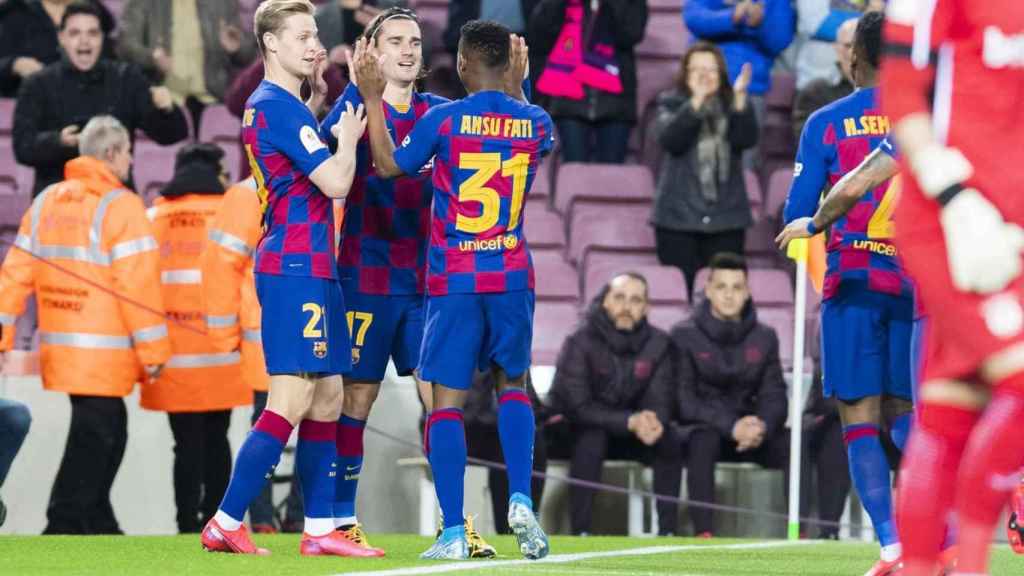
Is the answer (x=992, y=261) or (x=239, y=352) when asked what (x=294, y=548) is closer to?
(x=239, y=352)

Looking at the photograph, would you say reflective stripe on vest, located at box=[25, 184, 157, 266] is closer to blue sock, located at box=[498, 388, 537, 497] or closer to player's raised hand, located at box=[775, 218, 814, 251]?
blue sock, located at box=[498, 388, 537, 497]

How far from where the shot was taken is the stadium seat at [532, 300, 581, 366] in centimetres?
1126

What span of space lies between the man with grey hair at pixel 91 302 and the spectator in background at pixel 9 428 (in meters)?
1.01

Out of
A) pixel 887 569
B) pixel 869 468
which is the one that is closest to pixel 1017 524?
pixel 869 468

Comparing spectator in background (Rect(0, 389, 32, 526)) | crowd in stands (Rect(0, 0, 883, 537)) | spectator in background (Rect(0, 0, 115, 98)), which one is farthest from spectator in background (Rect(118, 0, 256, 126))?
spectator in background (Rect(0, 389, 32, 526))

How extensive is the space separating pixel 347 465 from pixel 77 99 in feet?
13.8

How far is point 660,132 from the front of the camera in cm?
1154

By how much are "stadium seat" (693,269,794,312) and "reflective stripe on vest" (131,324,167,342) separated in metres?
3.99

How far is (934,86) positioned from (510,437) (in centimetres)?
281

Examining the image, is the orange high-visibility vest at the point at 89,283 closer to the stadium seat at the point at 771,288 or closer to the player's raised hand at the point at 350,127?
the player's raised hand at the point at 350,127

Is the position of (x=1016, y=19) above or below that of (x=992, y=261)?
above

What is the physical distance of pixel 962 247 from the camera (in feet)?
13.0

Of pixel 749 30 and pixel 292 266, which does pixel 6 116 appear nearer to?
pixel 749 30

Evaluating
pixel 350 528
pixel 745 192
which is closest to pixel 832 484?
pixel 745 192
